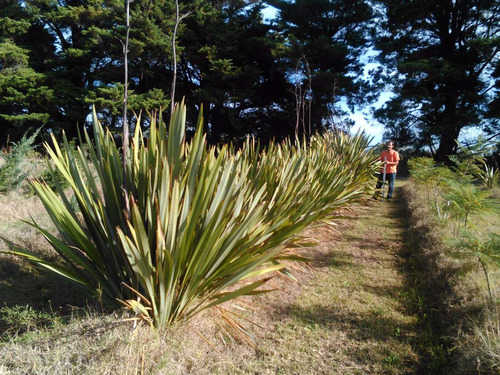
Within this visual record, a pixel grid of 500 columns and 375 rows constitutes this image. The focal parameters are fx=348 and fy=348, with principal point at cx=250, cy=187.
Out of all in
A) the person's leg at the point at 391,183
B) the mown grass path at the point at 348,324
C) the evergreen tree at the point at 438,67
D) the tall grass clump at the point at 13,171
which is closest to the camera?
the mown grass path at the point at 348,324

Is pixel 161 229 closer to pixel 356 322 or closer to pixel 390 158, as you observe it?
pixel 356 322

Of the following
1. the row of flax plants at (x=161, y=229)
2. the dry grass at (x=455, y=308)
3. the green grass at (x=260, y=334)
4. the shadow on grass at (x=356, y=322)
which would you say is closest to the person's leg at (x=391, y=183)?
the dry grass at (x=455, y=308)

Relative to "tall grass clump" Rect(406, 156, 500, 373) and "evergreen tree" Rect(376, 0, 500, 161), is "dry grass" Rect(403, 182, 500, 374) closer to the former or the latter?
"tall grass clump" Rect(406, 156, 500, 373)

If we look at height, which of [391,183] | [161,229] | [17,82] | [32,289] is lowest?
[32,289]

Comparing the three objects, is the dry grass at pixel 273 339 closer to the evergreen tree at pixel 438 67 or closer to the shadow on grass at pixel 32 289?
the shadow on grass at pixel 32 289

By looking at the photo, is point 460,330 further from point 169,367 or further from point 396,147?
point 396,147

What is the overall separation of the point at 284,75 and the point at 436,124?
9.42 meters

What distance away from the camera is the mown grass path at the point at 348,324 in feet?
7.09

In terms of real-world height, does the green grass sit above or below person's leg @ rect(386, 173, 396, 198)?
below

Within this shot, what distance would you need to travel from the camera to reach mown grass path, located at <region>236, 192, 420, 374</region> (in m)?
2.16

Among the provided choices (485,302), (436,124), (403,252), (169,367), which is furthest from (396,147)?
(169,367)

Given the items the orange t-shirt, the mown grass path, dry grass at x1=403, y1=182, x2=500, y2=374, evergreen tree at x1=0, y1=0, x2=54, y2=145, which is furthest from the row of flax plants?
evergreen tree at x1=0, y1=0, x2=54, y2=145

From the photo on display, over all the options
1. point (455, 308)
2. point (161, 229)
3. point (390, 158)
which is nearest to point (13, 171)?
point (161, 229)

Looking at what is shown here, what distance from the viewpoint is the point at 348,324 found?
2.63 metres
